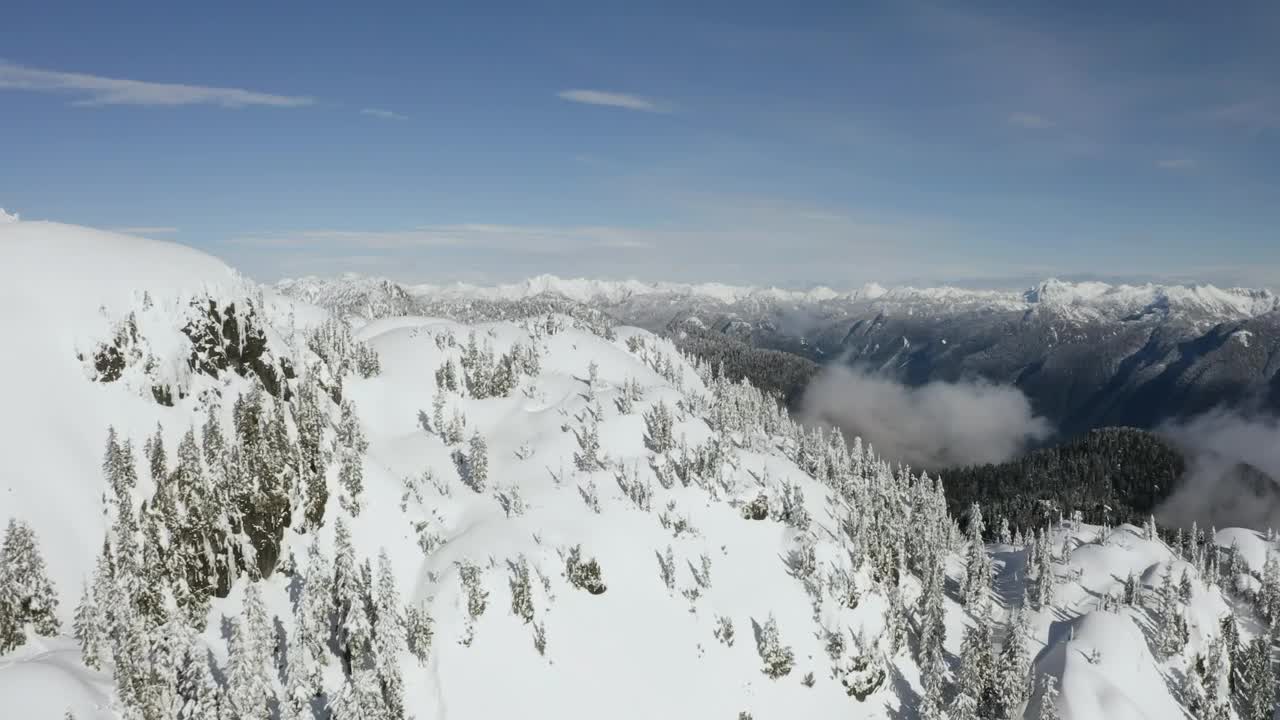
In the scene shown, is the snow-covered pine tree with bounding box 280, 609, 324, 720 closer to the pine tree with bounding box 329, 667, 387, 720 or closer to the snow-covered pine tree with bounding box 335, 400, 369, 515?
the pine tree with bounding box 329, 667, 387, 720

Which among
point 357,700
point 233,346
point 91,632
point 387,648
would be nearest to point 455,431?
point 233,346

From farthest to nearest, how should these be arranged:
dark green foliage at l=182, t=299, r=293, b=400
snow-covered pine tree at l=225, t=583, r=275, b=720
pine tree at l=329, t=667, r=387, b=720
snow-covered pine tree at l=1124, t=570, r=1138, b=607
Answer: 1. snow-covered pine tree at l=1124, t=570, r=1138, b=607
2. dark green foliage at l=182, t=299, r=293, b=400
3. pine tree at l=329, t=667, r=387, b=720
4. snow-covered pine tree at l=225, t=583, r=275, b=720

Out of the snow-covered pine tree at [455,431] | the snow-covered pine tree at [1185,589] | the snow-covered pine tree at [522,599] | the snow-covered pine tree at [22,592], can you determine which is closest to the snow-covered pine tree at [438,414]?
the snow-covered pine tree at [455,431]

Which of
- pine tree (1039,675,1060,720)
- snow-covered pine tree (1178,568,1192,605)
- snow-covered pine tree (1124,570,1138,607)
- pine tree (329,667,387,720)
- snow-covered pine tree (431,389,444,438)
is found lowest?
snow-covered pine tree (1124,570,1138,607)

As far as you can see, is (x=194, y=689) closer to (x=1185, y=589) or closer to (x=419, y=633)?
(x=419, y=633)

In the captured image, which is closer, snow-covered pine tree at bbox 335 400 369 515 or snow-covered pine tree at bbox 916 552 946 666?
snow-covered pine tree at bbox 335 400 369 515

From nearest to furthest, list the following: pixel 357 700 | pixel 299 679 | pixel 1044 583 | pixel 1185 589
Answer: pixel 357 700 < pixel 299 679 < pixel 1185 589 < pixel 1044 583

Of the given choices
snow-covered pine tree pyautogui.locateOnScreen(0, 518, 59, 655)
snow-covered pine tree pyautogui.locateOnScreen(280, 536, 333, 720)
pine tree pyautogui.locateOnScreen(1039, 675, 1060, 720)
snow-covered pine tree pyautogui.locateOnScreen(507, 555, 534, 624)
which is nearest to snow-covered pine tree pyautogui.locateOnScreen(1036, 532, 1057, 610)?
pine tree pyautogui.locateOnScreen(1039, 675, 1060, 720)
